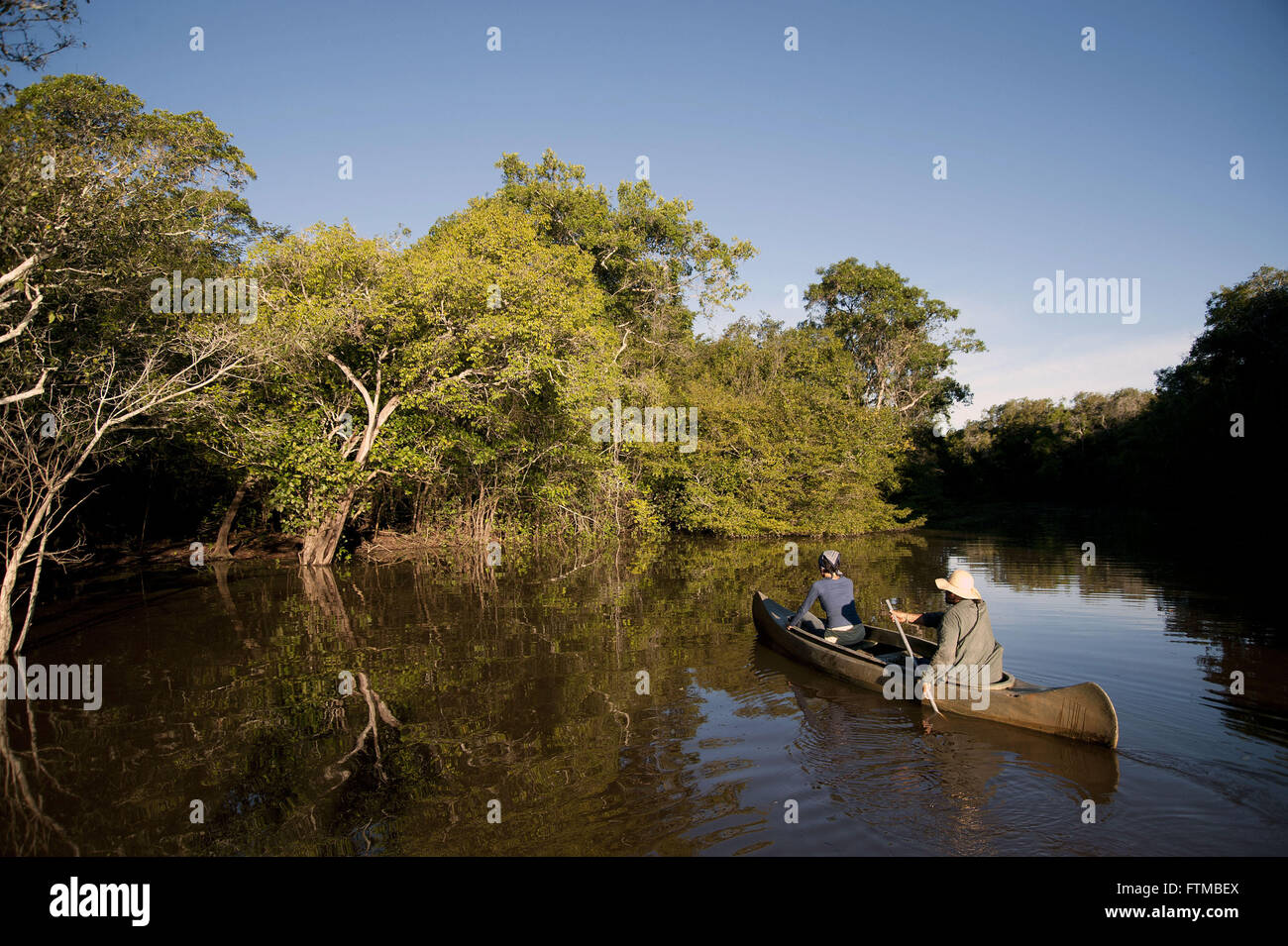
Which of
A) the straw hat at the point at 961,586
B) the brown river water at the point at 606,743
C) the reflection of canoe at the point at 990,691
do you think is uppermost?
the straw hat at the point at 961,586

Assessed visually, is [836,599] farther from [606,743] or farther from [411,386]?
[411,386]

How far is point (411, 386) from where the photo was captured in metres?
17.1

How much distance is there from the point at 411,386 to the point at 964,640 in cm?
1349

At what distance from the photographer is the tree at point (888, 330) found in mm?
41000

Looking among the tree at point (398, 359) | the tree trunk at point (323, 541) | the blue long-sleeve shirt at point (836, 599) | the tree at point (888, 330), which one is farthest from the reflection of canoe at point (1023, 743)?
the tree at point (888, 330)

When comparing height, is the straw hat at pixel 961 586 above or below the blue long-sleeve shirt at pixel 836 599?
above

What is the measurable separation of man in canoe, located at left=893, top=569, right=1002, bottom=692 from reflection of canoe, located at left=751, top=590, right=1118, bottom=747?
241 mm

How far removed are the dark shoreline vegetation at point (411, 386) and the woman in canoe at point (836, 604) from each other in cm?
902

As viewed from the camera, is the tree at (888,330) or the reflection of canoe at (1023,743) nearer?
the reflection of canoe at (1023,743)

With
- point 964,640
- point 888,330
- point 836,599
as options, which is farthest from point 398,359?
point 888,330

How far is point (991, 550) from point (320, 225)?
67.4 ft

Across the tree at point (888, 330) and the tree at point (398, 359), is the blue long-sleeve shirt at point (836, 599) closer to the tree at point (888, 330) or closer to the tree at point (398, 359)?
the tree at point (398, 359)

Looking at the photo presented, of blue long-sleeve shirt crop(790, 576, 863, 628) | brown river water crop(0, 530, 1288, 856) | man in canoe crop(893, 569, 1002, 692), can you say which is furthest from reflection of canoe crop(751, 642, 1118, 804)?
blue long-sleeve shirt crop(790, 576, 863, 628)

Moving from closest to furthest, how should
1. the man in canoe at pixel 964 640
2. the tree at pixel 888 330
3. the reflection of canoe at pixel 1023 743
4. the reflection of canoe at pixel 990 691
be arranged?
the reflection of canoe at pixel 1023 743
the reflection of canoe at pixel 990 691
the man in canoe at pixel 964 640
the tree at pixel 888 330
